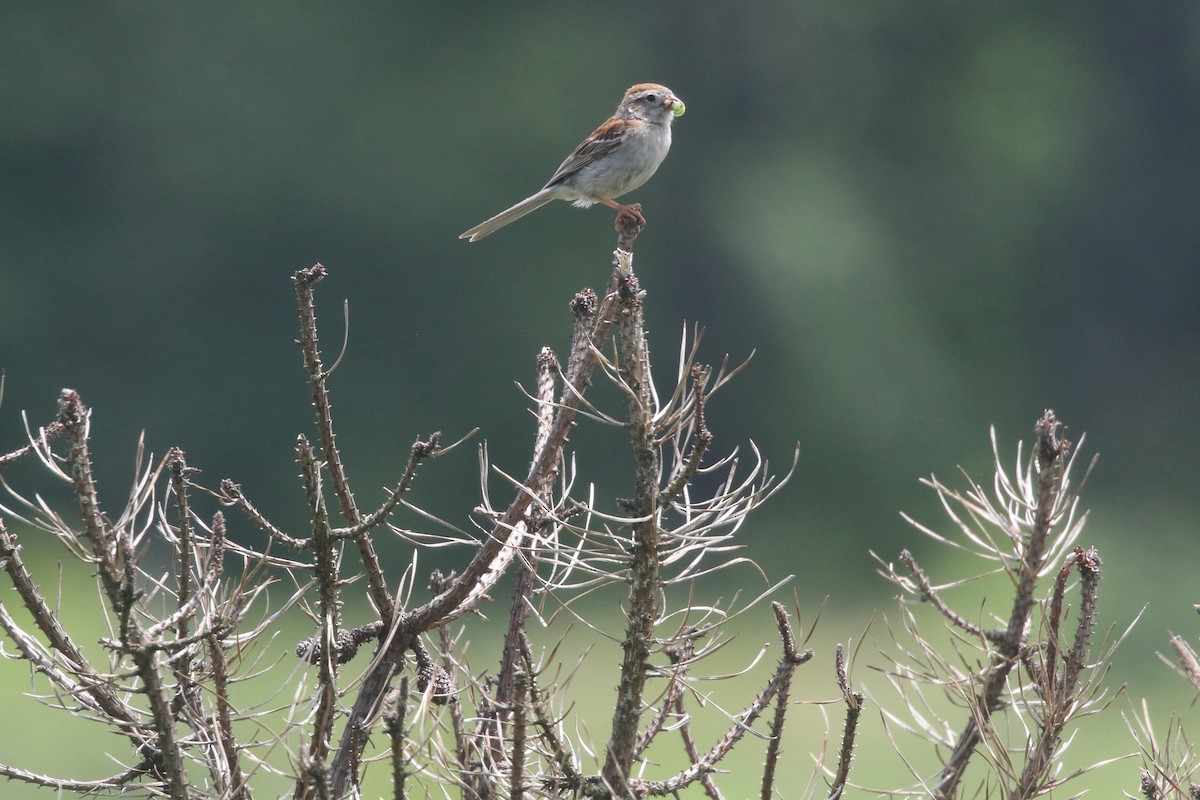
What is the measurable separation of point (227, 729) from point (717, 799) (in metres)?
0.61

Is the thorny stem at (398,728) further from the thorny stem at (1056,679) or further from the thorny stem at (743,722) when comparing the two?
the thorny stem at (1056,679)

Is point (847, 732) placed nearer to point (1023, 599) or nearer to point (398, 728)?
point (1023, 599)

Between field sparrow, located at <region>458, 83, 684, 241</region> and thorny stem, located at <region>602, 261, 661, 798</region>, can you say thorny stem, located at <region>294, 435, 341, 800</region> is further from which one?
field sparrow, located at <region>458, 83, 684, 241</region>

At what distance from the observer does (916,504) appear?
9117 millimetres

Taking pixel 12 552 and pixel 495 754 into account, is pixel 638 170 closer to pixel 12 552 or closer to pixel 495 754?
pixel 495 754

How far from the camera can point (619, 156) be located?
386 centimetres

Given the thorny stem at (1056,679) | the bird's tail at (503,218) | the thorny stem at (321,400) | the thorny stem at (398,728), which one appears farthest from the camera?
the bird's tail at (503,218)

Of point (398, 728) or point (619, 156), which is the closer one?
point (398, 728)

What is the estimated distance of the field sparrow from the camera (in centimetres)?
384

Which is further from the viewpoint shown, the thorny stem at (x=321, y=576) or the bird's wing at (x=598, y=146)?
the bird's wing at (x=598, y=146)

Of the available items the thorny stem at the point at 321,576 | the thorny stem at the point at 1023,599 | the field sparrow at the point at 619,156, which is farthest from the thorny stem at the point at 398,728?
the field sparrow at the point at 619,156

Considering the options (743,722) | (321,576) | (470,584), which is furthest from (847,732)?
(321,576)

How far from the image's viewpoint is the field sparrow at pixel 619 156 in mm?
3838

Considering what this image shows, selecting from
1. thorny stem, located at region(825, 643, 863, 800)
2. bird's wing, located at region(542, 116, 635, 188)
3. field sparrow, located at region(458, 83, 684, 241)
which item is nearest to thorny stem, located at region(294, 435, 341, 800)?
thorny stem, located at region(825, 643, 863, 800)
